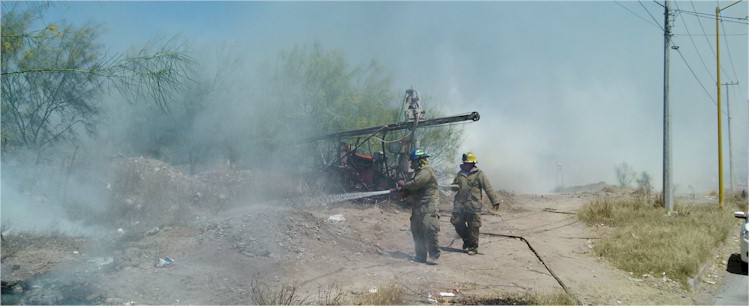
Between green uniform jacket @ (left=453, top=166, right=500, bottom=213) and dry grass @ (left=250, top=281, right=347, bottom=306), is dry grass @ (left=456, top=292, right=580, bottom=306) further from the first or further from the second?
green uniform jacket @ (left=453, top=166, right=500, bottom=213)

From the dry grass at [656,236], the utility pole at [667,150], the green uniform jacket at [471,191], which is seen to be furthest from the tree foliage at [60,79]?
the utility pole at [667,150]

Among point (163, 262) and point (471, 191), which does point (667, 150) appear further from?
point (163, 262)

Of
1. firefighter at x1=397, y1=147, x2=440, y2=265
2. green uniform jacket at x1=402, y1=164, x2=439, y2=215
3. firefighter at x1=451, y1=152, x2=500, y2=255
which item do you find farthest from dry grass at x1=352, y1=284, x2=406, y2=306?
firefighter at x1=451, y1=152, x2=500, y2=255

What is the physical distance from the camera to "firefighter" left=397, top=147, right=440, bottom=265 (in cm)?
816

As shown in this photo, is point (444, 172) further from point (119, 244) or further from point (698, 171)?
point (698, 171)

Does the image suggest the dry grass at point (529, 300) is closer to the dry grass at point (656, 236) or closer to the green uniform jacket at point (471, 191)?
the dry grass at point (656, 236)

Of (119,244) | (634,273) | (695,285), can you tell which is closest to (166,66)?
(119,244)

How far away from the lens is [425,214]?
27.1ft

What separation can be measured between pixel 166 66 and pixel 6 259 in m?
2.89

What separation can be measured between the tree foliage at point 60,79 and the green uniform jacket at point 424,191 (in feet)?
11.9

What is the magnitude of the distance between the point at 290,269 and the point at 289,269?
0.04 feet

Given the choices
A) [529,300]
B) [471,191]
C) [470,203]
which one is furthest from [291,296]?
[471,191]

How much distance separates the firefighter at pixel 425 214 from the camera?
816 centimetres

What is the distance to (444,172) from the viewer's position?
20.1 metres
